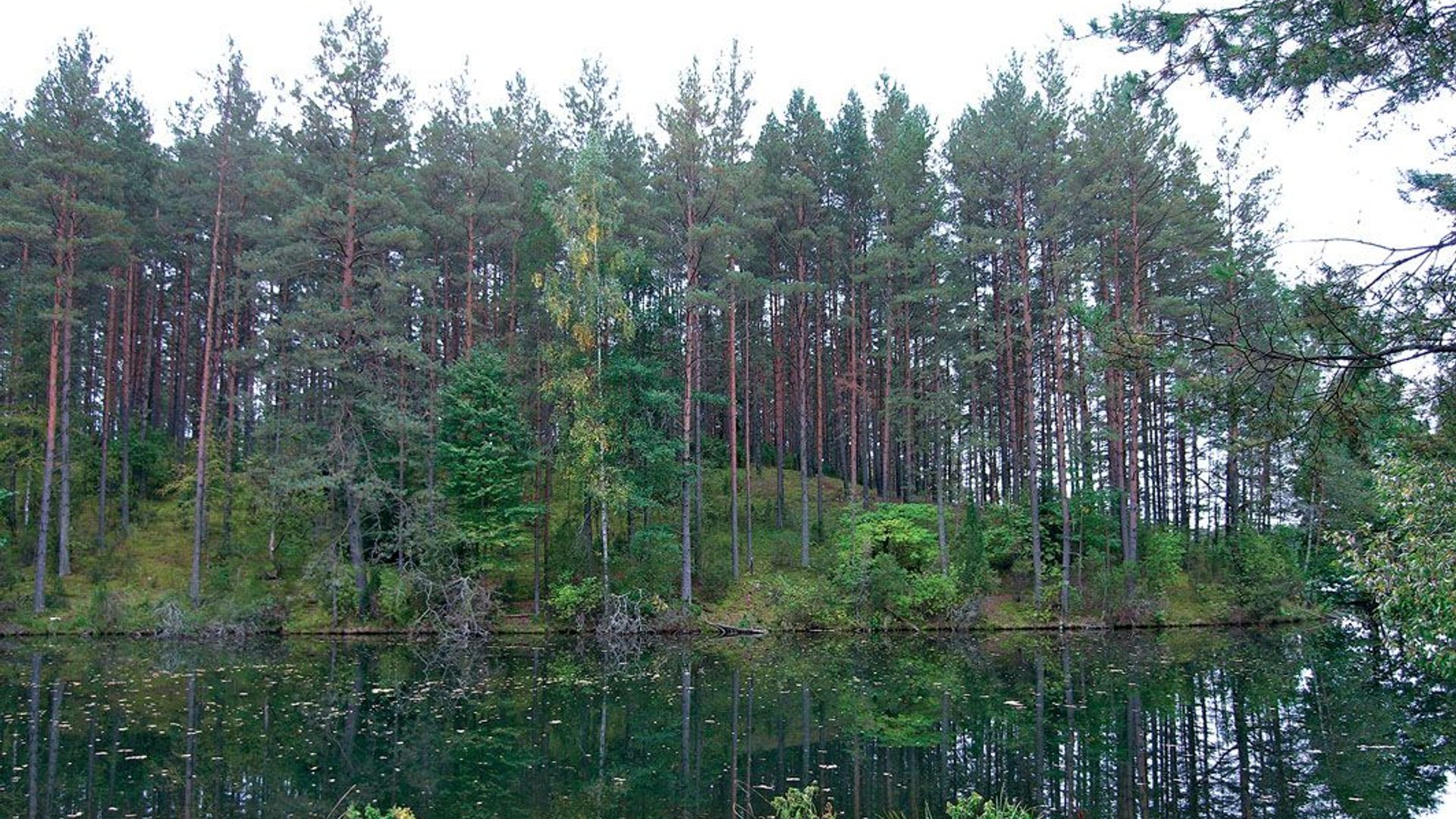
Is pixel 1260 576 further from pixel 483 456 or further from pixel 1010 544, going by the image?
pixel 483 456

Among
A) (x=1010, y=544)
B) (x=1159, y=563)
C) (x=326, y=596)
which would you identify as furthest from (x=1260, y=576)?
(x=326, y=596)

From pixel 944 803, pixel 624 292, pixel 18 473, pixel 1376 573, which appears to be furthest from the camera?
pixel 18 473

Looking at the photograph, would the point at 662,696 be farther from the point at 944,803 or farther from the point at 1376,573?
the point at 1376,573

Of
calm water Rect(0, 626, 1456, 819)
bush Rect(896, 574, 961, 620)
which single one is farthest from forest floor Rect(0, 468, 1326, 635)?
calm water Rect(0, 626, 1456, 819)

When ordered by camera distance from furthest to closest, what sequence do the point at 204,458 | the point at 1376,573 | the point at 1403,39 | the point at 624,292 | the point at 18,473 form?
the point at 18,473, the point at 624,292, the point at 204,458, the point at 1376,573, the point at 1403,39

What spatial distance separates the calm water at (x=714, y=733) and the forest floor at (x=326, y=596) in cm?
408

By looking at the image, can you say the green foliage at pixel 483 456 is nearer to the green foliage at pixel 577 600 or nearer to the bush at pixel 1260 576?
the green foliage at pixel 577 600

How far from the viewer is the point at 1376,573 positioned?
8.21m

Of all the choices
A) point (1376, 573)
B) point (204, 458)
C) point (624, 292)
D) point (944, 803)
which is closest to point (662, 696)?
point (944, 803)

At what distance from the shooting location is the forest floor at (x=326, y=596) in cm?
2516

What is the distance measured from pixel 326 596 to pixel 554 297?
37.4 feet

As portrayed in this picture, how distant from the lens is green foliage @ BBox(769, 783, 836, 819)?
22.3 ft

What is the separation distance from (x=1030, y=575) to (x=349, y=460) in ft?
71.1

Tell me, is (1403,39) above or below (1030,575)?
above
